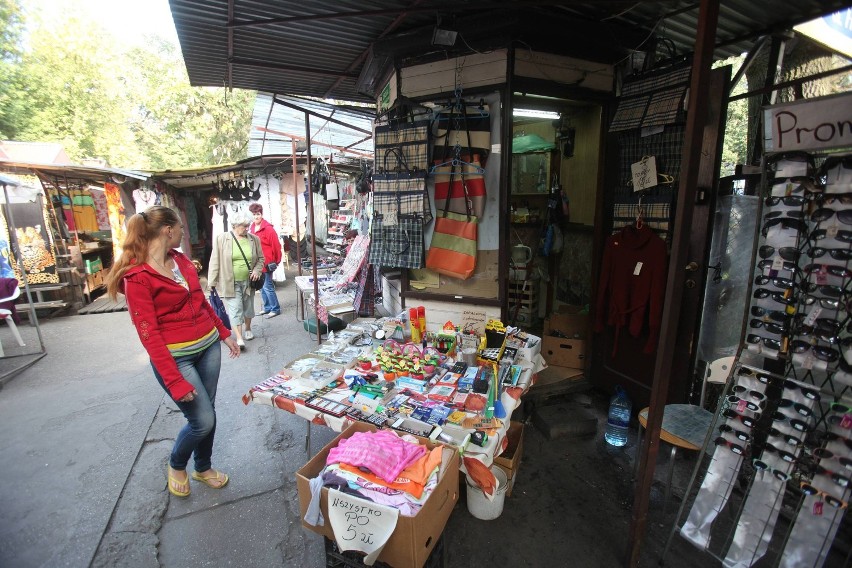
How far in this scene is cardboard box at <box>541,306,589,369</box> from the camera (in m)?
4.44

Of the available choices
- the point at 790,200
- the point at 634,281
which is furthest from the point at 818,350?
the point at 634,281

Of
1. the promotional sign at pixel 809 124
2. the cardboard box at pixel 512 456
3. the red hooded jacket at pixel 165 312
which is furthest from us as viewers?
the cardboard box at pixel 512 456

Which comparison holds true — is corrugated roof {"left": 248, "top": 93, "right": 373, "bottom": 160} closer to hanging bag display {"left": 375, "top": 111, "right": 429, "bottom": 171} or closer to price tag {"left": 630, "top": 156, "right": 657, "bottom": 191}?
hanging bag display {"left": 375, "top": 111, "right": 429, "bottom": 171}

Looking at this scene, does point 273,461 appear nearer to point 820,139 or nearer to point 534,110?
point 820,139

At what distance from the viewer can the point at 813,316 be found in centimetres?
196

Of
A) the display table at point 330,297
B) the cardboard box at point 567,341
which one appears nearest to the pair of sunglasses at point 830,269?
the cardboard box at point 567,341

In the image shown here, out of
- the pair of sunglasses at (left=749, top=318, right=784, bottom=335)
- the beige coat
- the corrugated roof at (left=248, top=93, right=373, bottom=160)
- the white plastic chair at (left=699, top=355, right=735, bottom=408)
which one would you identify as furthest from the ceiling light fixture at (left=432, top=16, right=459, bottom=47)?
the beige coat

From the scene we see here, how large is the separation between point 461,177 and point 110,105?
25448 mm

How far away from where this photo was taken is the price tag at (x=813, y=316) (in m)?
1.95

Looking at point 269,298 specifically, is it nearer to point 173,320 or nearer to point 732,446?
point 173,320

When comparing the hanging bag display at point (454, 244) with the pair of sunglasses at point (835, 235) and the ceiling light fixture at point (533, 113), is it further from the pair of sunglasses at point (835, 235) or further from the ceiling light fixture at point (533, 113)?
the pair of sunglasses at point (835, 235)

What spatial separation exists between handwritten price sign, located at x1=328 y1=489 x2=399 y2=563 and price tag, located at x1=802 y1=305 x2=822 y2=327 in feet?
7.51

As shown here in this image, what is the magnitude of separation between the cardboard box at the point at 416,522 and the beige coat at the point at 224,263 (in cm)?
424

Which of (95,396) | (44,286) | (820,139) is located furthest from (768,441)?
(44,286)
